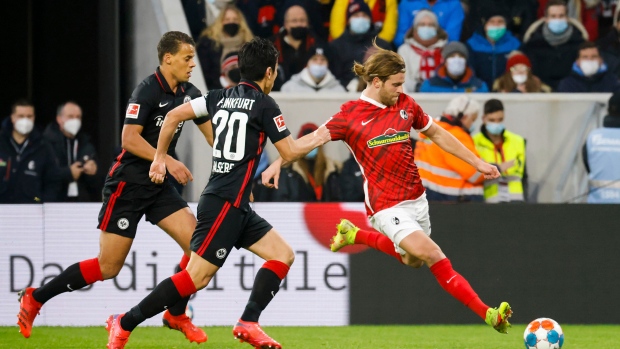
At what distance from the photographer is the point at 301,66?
40.5ft

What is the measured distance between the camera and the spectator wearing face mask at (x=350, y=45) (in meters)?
12.3

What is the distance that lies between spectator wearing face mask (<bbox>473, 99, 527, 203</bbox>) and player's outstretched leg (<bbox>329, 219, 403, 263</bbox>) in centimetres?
265

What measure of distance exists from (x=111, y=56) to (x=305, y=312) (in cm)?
475

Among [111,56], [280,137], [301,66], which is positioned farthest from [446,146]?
[111,56]

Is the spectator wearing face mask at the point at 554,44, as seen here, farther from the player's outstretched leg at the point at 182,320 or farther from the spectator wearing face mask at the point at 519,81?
the player's outstretched leg at the point at 182,320

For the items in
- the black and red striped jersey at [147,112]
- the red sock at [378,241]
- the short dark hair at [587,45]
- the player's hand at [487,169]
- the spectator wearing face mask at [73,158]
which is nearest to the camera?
the black and red striped jersey at [147,112]

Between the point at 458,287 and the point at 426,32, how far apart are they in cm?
545

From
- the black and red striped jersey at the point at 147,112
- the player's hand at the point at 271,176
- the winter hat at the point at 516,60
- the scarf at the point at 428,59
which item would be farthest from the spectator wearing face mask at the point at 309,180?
the player's hand at the point at 271,176

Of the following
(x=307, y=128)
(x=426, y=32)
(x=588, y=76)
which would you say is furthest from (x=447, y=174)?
(x=588, y=76)

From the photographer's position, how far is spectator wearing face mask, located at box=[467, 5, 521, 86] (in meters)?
12.6

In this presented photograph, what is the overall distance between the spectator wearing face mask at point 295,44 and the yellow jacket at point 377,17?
38cm

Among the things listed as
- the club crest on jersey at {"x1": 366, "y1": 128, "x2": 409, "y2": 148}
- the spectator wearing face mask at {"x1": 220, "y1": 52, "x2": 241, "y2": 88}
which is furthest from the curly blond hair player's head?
the spectator wearing face mask at {"x1": 220, "y1": 52, "x2": 241, "y2": 88}

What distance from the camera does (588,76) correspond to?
40.2 feet

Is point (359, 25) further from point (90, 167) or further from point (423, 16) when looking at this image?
point (90, 167)
